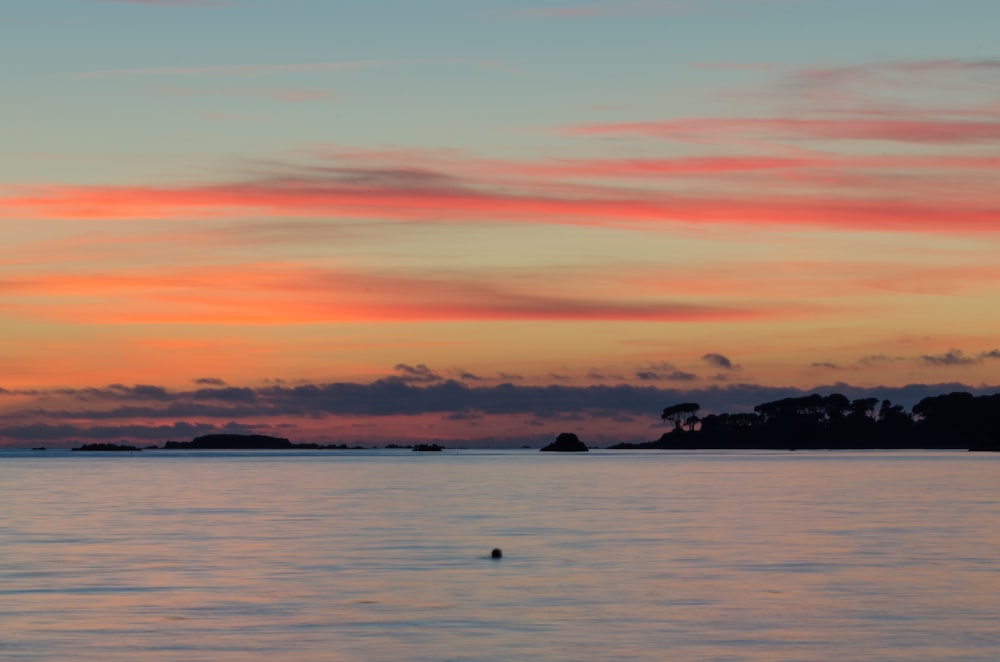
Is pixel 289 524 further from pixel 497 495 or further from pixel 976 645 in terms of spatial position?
pixel 976 645

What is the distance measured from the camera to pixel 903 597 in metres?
42.1

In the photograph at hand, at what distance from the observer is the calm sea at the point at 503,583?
3384 centimetres

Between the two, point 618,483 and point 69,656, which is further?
point 618,483

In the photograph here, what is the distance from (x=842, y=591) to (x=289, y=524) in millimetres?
37105

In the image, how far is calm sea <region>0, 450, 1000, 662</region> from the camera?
111 feet

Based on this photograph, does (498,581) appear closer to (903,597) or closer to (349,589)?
(349,589)

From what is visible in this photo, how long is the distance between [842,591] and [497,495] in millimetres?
67288

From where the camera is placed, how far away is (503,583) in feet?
150

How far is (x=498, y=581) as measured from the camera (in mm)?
46406

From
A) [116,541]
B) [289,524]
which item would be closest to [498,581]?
[116,541]

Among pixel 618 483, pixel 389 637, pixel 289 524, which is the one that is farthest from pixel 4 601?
pixel 618 483

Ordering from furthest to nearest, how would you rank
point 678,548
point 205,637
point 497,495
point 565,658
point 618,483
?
point 618,483
point 497,495
point 678,548
point 205,637
point 565,658

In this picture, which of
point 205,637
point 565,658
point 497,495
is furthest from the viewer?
point 497,495

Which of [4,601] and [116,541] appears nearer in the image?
[4,601]
